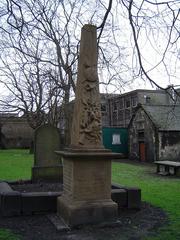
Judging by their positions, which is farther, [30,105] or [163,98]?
[163,98]

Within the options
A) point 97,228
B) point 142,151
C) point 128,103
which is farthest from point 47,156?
point 128,103

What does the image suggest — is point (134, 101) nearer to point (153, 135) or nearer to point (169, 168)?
point (153, 135)

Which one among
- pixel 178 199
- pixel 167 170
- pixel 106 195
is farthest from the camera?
pixel 167 170

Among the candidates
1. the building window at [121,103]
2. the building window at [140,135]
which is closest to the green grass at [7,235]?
the building window at [140,135]

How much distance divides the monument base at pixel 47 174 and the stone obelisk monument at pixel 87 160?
157 inches

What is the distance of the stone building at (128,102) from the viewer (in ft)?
141

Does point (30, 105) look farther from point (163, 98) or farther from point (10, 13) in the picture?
point (10, 13)

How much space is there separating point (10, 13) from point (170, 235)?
5140mm

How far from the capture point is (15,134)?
176ft

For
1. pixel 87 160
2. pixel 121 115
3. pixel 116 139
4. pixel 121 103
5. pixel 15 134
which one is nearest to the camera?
pixel 87 160

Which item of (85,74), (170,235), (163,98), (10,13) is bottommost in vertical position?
(170,235)

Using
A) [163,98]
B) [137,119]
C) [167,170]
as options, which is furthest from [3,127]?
[167,170]

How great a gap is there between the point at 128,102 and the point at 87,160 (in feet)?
123

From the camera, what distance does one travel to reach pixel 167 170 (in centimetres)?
2006
